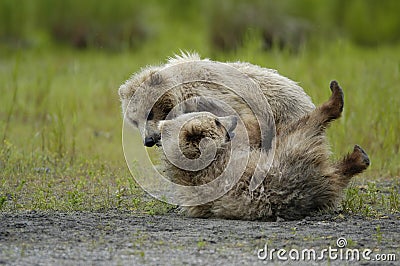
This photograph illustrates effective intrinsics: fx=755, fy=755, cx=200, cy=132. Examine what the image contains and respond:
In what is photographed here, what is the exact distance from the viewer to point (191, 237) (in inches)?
192

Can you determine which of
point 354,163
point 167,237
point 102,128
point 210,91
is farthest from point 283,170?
point 102,128

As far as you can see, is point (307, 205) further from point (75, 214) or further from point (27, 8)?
point (27, 8)

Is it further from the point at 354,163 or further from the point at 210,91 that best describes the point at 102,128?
the point at 354,163

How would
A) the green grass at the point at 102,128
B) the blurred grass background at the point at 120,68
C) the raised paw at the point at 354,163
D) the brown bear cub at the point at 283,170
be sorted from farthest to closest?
the blurred grass background at the point at 120,68 → the green grass at the point at 102,128 → the raised paw at the point at 354,163 → the brown bear cub at the point at 283,170

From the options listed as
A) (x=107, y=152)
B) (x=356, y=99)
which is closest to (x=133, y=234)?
(x=107, y=152)

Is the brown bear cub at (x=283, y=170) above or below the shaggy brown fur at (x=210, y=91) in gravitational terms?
below

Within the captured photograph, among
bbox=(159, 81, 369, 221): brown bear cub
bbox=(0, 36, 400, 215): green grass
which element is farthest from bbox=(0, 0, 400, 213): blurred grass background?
bbox=(159, 81, 369, 221): brown bear cub

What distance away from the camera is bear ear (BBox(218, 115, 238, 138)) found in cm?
578

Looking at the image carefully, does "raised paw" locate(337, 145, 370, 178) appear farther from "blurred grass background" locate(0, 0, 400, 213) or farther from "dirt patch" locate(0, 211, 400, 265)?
"blurred grass background" locate(0, 0, 400, 213)

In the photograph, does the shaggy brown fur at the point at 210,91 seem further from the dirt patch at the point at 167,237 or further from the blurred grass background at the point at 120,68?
the dirt patch at the point at 167,237

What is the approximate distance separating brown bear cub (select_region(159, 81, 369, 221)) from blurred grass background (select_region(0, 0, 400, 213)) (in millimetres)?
635

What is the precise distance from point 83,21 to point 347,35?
5815 mm

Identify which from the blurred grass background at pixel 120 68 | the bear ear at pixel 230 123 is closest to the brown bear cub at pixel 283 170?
the bear ear at pixel 230 123

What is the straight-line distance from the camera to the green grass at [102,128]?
6.57 m
